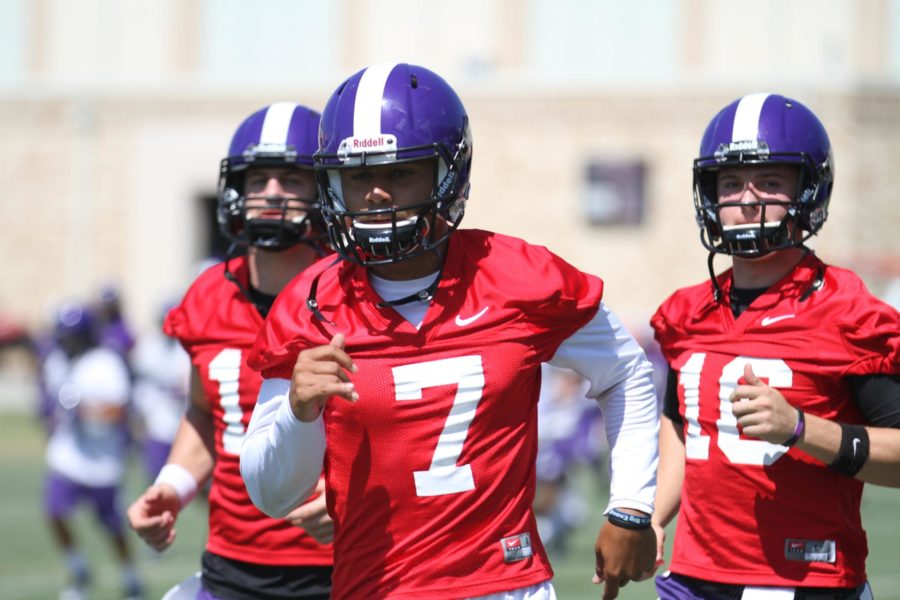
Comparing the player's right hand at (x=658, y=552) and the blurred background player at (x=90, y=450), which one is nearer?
the player's right hand at (x=658, y=552)

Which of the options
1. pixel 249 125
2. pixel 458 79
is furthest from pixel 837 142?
pixel 249 125

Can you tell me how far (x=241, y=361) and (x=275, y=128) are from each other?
2.50 ft

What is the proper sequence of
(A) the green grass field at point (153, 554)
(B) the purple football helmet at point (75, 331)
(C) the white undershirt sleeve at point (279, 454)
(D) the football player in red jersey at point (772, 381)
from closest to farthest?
1. (C) the white undershirt sleeve at point (279, 454)
2. (D) the football player in red jersey at point (772, 381)
3. (A) the green grass field at point (153, 554)
4. (B) the purple football helmet at point (75, 331)

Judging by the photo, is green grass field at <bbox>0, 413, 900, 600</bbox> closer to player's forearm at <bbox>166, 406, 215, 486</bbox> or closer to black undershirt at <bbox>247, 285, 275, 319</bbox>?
player's forearm at <bbox>166, 406, 215, 486</bbox>

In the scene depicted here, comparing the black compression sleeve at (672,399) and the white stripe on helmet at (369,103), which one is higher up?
the white stripe on helmet at (369,103)

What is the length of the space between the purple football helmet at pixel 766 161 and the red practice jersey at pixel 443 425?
0.66 m

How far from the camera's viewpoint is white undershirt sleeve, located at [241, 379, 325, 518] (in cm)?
328

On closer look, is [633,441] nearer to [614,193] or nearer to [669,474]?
[669,474]

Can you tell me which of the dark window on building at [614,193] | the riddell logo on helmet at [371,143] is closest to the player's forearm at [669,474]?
the riddell logo on helmet at [371,143]

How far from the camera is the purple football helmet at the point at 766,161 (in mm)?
3926

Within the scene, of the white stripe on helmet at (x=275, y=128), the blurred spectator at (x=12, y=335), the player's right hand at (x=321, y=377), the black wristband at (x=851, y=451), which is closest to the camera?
the player's right hand at (x=321, y=377)

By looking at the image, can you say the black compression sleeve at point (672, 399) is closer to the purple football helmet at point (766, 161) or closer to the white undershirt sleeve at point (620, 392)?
the purple football helmet at point (766, 161)

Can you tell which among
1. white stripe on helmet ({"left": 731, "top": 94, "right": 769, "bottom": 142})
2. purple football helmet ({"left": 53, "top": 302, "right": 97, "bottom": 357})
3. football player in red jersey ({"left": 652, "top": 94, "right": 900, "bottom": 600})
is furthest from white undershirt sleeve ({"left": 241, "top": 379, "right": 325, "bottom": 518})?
purple football helmet ({"left": 53, "top": 302, "right": 97, "bottom": 357})

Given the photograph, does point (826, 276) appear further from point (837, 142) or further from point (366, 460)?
point (837, 142)
